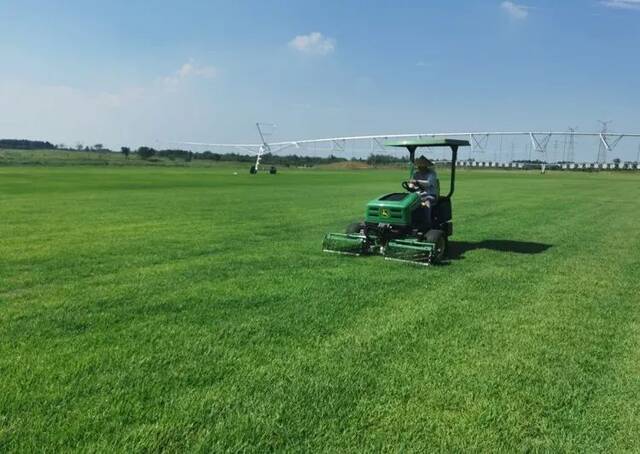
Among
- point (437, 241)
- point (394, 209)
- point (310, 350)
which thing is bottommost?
point (310, 350)

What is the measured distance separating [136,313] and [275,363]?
7.41 feet

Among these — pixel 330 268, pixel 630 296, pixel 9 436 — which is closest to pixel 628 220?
pixel 630 296

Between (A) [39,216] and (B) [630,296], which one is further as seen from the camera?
(A) [39,216]

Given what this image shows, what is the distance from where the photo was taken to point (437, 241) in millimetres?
10047

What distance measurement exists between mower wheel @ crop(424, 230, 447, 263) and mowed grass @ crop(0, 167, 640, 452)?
0.53 meters

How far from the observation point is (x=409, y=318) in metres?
6.54

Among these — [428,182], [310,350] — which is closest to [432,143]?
[428,182]

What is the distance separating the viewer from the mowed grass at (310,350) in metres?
3.91

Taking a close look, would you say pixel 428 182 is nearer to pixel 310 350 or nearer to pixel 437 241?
pixel 437 241

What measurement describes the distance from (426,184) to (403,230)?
1.04 m

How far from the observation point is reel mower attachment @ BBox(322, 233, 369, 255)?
35.4 ft

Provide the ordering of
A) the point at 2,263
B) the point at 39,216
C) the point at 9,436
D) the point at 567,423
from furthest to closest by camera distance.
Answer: the point at 39,216 → the point at 2,263 → the point at 567,423 → the point at 9,436

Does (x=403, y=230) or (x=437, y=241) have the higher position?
(x=403, y=230)

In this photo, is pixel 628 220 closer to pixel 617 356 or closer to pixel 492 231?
pixel 492 231
